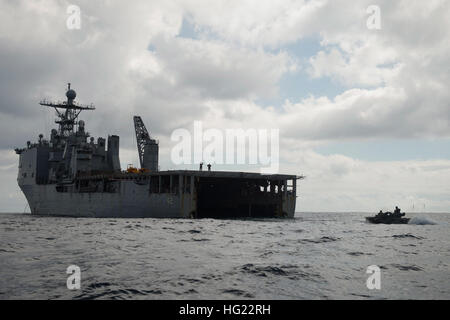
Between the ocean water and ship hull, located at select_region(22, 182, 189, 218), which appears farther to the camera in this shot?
ship hull, located at select_region(22, 182, 189, 218)

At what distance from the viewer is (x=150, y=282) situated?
40.5 ft

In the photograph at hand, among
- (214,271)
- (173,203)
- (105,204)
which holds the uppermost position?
(173,203)

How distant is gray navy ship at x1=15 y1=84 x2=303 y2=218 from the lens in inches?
2015

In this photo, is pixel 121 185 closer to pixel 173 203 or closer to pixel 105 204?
pixel 105 204

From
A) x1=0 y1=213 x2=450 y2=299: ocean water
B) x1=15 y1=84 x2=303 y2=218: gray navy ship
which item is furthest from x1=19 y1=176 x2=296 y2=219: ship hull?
x1=0 y1=213 x2=450 y2=299: ocean water

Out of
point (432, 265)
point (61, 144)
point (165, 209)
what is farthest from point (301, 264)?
point (61, 144)

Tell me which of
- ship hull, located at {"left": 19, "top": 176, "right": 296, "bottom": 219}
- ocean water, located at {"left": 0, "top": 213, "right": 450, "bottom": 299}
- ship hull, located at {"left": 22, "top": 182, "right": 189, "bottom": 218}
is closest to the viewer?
ocean water, located at {"left": 0, "top": 213, "right": 450, "bottom": 299}

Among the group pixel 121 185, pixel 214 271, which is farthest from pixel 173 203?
pixel 214 271

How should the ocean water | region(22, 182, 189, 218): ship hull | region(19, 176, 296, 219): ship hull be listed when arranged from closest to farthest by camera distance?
the ocean water
region(19, 176, 296, 219): ship hull
region(22, 182, 189, 218): ship hull

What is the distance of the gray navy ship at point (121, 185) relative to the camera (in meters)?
51.2

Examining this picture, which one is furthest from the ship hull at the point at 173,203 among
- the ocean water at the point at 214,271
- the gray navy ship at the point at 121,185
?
the ocean water at the point at 214,271

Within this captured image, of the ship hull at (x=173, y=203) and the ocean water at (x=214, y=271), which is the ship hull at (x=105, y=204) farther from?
the ocean water at (x=214, y=271)

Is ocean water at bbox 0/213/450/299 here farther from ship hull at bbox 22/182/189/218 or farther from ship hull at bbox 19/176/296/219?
ship hull at bbox 22/182/189/218

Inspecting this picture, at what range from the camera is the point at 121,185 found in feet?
184
